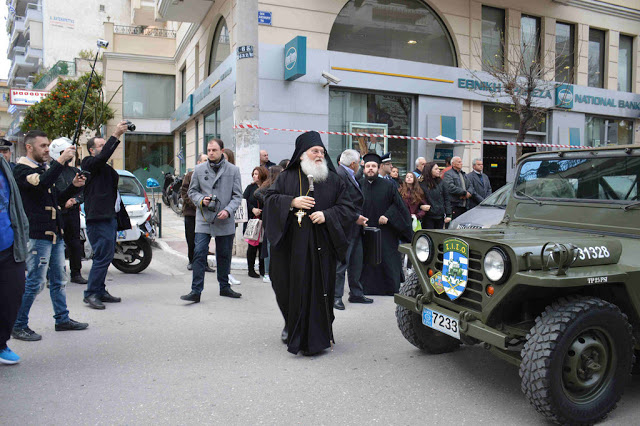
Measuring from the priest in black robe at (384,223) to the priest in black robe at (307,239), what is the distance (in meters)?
2.06

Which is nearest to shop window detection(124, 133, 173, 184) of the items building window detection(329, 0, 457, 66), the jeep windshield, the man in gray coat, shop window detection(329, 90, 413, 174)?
shop window detection(329, 90, 413, 174)

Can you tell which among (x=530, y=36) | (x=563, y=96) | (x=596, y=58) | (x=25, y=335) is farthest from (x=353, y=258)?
(x=596, y=58)

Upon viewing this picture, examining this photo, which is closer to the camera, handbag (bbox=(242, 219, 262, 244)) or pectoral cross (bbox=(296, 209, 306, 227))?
pectoral cross (bbox=(296, 209, 306, 227))

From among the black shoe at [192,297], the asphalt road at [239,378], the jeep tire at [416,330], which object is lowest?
the asphalt road at [239,378]

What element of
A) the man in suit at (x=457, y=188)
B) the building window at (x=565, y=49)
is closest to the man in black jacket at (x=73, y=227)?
the man in suit at (x=457, y=188)

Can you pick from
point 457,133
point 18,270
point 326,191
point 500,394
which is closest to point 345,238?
point 326,191

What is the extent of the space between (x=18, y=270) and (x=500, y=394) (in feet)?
12.5

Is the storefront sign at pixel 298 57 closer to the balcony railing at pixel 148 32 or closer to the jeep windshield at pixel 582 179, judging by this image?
the jeep windshield at pixel 582 179

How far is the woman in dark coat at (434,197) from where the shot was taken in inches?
354

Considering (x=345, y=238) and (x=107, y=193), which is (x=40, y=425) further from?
(x=107, y=193)

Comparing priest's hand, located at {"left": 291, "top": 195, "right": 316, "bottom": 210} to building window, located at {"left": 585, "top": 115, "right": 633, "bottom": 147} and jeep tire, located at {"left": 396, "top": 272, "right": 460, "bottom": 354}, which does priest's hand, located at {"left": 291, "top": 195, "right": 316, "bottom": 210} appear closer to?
jeep tire, located at {"left": 396, "top": 272, "right": 460, "bottom": 354}

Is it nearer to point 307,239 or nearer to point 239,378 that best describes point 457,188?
point 307,239

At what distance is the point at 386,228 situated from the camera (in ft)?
23.4

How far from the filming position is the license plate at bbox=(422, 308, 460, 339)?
12.3ft
